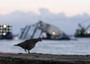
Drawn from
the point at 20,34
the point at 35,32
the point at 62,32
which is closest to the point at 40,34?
the point at 35,32

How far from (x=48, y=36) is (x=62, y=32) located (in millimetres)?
5853

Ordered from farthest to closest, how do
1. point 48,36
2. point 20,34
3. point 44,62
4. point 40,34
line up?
1. point 20,34
2. point 48,36
3. point 40,34
4. point 44,62

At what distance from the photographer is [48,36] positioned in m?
180

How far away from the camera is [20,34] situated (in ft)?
640

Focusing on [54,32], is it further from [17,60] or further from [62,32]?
[17,60]

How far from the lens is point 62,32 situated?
178000 millimetres

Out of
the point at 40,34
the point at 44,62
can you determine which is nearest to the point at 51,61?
the point at 44,62

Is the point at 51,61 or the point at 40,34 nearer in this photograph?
the point at 51,61

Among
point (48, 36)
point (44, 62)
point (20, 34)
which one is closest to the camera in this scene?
point (44, 62)

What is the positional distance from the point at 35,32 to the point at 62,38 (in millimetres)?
11997

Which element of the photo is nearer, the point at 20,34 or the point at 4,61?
the point at 4,61

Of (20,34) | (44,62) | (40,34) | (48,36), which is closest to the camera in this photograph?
(44,62)

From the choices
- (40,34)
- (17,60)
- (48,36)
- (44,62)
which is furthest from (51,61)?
(48,36)

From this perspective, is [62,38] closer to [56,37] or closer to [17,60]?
[56,37]
